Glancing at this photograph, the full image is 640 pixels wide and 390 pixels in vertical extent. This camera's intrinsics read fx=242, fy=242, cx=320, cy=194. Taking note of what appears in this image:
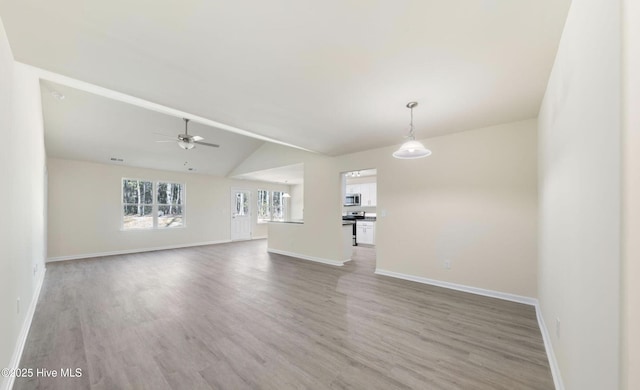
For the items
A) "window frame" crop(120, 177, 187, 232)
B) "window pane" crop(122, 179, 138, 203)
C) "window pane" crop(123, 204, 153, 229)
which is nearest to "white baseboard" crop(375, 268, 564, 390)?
"window frame" crop(120, 177, 187, 232)

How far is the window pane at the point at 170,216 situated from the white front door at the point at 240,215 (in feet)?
5.99

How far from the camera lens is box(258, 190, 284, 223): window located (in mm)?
10500

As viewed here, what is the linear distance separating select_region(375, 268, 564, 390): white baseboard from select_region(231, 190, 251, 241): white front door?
633 cm

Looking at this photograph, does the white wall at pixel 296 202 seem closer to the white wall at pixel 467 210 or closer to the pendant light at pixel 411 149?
the white wall at pixel 467 210

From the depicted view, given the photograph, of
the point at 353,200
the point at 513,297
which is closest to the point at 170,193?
the point at 353,200

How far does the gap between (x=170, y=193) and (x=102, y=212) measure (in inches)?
70.1

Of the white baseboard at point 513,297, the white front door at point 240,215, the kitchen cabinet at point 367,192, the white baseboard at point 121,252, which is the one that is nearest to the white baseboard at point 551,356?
the white baseboard at point 513,297

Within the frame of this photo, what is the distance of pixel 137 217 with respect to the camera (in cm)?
726

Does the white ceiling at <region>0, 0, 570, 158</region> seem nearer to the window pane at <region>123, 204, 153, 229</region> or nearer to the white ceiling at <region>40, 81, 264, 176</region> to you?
the white ceiling at <region>40, 81, 264, 176</region>

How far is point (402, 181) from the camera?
4.54 m

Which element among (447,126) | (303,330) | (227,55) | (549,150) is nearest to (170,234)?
(303,330)

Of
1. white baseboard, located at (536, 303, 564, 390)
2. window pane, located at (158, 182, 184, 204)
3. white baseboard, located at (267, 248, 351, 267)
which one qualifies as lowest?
white baseboard, located at (267, 248, 351, 267)

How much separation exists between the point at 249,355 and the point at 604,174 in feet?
8.85

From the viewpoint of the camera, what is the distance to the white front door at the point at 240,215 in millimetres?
9344
